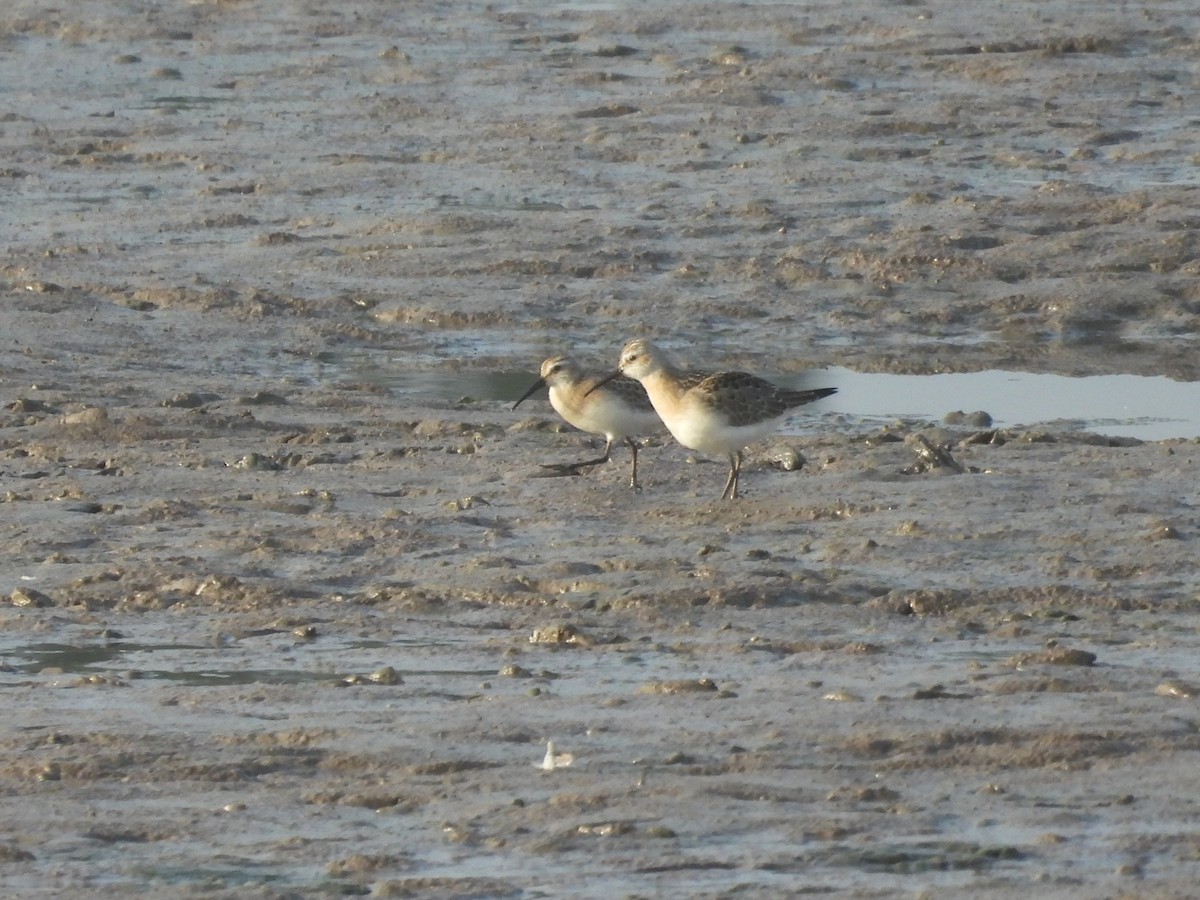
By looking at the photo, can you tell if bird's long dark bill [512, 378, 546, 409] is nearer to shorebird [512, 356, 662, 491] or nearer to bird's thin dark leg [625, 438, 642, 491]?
shorebird [512, 356, 662, 491]

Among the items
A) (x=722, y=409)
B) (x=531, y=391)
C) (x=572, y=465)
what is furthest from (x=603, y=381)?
(x=531, y=391)

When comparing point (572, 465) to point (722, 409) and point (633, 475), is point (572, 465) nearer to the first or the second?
point (633, 475)

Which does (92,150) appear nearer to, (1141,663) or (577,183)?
(577,183)

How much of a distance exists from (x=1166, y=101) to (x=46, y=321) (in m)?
8.93

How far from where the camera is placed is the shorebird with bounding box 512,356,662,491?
1071 cm

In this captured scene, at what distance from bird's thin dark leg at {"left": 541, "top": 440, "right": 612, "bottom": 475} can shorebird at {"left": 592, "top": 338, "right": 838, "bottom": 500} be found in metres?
0.42

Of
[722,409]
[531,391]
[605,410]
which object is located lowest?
[531,391]

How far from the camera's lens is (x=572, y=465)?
10.6 m

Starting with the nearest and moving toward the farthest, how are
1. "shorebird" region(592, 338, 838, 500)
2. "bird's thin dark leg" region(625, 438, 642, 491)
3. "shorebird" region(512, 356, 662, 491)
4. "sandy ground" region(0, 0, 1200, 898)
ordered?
1. "sandy ground" region(0, 0, 1200, 898)
2. "shorebird" region(592, 338, 838, 500)
3. "bird's thin dark leg" region(625, 438, 642, 491)
4. "shorebird" region(512, 356, 662, 491)

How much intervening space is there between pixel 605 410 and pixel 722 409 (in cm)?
83

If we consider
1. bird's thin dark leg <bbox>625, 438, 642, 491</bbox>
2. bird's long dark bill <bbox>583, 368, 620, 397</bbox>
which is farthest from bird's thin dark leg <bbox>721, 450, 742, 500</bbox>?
bird's long dark bill <bbox>583, 368, 620, 397</bbox>

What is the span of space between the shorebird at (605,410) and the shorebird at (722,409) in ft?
0.67

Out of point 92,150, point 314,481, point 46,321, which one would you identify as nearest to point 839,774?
point 314,481

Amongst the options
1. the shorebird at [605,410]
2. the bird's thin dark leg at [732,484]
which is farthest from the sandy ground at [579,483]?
the shorebird at [605,410]
